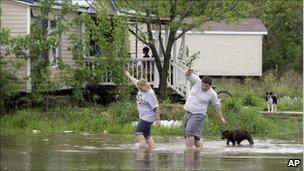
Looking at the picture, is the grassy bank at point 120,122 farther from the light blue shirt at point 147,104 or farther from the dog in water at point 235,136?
the light blue shirt at point 147,104

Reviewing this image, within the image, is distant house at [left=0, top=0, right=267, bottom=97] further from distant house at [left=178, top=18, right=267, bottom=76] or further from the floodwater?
the floodwater

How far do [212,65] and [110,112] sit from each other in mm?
27460

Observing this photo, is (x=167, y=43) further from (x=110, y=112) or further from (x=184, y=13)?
(x=110, y=112)

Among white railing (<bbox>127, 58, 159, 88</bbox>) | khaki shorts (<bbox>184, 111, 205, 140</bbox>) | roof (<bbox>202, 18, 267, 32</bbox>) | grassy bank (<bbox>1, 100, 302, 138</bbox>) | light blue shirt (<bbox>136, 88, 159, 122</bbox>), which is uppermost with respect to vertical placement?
roof (<bbox>202, 18, 267, 32</bbox>)

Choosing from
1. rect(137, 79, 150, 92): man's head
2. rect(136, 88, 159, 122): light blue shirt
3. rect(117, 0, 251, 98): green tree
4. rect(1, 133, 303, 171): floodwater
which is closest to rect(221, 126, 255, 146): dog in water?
rect(1, 133, 303, 171): floodwater

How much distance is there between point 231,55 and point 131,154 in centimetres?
3546

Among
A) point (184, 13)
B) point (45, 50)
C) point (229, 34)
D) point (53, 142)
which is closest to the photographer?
point (53, 142)

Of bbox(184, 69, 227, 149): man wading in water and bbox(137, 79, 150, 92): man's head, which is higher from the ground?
bbox(137, 79, 150, 92): man's head

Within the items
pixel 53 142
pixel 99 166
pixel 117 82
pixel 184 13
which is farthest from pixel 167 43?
pixel 99 166

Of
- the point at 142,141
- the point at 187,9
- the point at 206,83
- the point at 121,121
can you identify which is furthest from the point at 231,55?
the point at 206,83

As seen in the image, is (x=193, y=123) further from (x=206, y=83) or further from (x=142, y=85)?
(x=142, y=85)

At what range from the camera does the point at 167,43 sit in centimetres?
2909

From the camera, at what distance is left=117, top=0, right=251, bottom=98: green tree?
27.7 m

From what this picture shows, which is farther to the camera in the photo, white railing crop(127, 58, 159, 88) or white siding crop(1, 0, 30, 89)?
white railing crop(127, 58, 159, 88)
